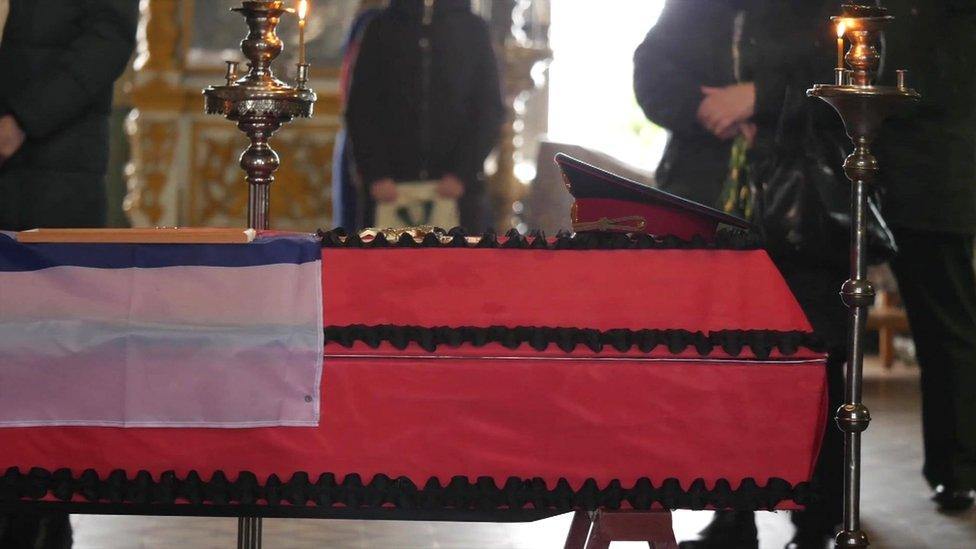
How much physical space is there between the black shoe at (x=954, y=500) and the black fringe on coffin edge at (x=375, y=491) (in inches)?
76.1

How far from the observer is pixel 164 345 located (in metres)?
1.95

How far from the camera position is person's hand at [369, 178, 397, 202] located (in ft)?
18.6

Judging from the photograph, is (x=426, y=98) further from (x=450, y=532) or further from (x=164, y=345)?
(x=164, y=345)

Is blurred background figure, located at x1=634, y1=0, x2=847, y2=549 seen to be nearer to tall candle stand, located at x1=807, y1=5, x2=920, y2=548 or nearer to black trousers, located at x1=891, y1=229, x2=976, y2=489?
black trousers, located at x1=891, y1=229, x2=976, y2=489

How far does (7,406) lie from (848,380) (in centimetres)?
120

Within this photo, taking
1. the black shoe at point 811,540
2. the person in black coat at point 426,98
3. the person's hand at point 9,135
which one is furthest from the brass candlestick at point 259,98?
the person in black coat at point 426,98

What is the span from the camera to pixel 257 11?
246 centimetres

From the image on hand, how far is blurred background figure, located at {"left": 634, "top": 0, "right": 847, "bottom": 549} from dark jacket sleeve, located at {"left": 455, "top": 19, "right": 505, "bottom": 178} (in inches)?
86.4

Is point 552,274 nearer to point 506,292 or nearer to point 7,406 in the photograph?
point 506,292

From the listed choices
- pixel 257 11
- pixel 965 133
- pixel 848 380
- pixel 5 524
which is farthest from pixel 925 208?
pixel 5 524

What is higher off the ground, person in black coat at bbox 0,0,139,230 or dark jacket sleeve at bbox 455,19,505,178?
dark jacket sleeve at bbox 455,19,505,178

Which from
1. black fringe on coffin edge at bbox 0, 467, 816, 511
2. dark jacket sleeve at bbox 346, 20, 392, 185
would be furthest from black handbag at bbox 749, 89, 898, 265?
dark jacket sleeve at bbox 346, 20, 392, 185

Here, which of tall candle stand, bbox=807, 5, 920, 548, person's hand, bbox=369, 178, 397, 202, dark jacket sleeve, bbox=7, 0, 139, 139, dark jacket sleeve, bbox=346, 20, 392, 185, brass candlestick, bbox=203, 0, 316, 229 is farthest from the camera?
dark jacket sleeve, bbox=346, 20, 392, 185

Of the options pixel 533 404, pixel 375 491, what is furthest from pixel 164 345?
pixel 533 404
